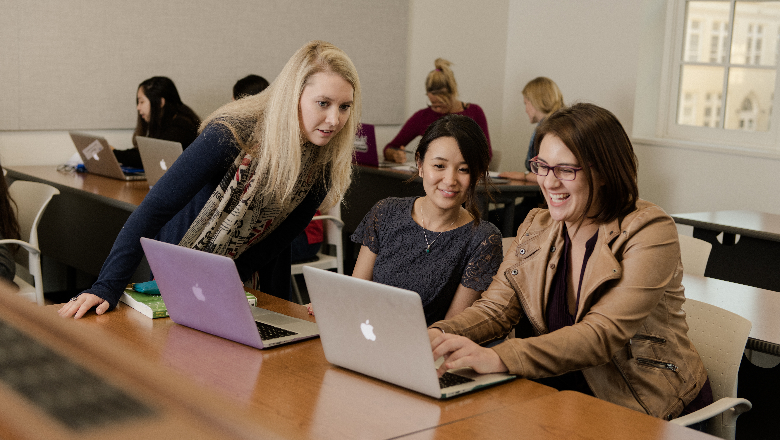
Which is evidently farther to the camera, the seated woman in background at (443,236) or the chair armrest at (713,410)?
the seated woman in background at (443,236)

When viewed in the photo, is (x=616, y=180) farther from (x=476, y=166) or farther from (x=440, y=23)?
(x=440, y=23)

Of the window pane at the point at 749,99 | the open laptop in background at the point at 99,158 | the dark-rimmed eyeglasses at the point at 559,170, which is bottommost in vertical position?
the open laptop in background at the point at 99,158

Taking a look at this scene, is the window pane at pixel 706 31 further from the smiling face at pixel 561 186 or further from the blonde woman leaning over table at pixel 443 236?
the smiling face at pixel 561 186

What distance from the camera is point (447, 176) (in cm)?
188

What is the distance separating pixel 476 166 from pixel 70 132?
8.73 ft

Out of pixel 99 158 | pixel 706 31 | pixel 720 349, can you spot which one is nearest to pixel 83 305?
pixel 720 349

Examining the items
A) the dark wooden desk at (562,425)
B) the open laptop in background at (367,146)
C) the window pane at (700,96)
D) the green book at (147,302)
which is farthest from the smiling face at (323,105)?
the window pane at (700,96)

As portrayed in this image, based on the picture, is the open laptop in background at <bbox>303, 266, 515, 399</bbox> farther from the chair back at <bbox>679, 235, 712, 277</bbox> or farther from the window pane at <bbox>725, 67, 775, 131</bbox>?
the window pane at <bbox>725, 67, 775, 131</bbox>

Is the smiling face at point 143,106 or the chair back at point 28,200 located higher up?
the smiling face at point 143,106

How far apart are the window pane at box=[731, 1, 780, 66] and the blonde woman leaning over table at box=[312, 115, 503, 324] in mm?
3221

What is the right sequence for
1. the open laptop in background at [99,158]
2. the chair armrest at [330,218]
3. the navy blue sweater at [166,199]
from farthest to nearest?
1. the open laptop in background at [99,158]
2. the chair armrest at [330,218]
3. the navy blue sweater at [166,199]

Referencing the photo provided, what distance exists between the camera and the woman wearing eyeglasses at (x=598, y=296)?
134cm

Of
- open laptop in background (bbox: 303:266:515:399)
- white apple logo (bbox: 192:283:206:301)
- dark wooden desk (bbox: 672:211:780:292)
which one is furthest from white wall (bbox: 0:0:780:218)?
open laptop in background (bbox: 303:266:515:399)

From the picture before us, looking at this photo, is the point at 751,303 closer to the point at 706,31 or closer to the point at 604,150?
the point at 604,150
